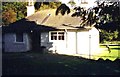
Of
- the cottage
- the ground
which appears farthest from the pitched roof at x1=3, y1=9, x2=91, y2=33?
the ground

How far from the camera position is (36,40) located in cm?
2394

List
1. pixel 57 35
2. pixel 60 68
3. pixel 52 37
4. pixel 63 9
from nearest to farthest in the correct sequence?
pixel 63 9, pixel 60 68, pixel 52 37, pixel 57 35

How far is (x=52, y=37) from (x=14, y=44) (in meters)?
2.83

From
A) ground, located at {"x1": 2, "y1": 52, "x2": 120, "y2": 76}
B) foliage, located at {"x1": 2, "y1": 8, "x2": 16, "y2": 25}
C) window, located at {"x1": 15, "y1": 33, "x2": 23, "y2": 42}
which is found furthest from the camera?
window, located at {"x1": 15, "y1": 33, "x2": 23, "y2": 42}

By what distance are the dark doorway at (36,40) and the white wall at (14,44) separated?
430 millimetres

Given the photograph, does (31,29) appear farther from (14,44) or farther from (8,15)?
(8,15)

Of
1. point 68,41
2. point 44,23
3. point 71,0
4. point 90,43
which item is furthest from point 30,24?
point 71,0

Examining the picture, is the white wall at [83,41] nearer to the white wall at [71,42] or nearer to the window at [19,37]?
the white wall at [71,42]

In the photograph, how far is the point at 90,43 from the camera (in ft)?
76.5

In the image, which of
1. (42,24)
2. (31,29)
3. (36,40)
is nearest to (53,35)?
(42,24)

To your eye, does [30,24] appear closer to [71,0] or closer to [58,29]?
[58,29]

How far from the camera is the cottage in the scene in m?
22.7

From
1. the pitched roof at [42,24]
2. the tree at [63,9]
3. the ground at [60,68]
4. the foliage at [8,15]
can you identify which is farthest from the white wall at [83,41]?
the tree at [63,9]

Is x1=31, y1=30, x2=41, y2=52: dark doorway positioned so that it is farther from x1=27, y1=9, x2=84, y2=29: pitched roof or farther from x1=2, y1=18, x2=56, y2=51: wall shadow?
x1=27, y1=9, x2=84, y2=29: pitched roof
